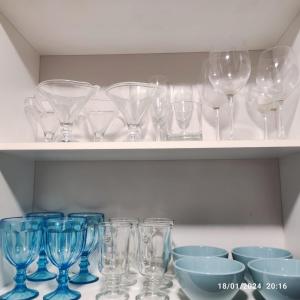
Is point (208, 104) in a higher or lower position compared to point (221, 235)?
higher

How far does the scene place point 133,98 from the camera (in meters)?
0.80

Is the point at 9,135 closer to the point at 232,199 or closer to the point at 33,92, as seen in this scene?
the point at 33,92

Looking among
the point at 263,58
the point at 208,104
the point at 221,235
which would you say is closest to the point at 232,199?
the point at 221,235

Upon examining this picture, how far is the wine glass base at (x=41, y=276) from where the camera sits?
808mm

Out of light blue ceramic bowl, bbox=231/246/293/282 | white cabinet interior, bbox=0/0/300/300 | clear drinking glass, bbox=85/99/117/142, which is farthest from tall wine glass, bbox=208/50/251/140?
light blue ceramic bowl, bbox=231/246/293/282

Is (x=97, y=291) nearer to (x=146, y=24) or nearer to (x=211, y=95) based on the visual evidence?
(x=211, y=95)

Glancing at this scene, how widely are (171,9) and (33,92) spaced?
486 mm

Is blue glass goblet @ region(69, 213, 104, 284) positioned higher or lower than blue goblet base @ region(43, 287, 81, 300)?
higher

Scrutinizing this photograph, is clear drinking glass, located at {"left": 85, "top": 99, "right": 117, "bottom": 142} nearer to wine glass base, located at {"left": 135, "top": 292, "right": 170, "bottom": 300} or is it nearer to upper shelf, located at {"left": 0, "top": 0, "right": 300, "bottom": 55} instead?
upper shelf, located at {"left": 0, "top": 0, "right": 300, "bottom": 55}

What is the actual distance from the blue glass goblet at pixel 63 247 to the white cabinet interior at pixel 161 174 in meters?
0.22

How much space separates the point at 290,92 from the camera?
0.82 m

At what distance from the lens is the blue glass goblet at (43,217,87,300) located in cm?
69

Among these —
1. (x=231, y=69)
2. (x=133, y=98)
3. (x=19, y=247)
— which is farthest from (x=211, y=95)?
(x=19, y=247)

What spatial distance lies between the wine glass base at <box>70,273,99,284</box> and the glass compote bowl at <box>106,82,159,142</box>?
38 centimetres
